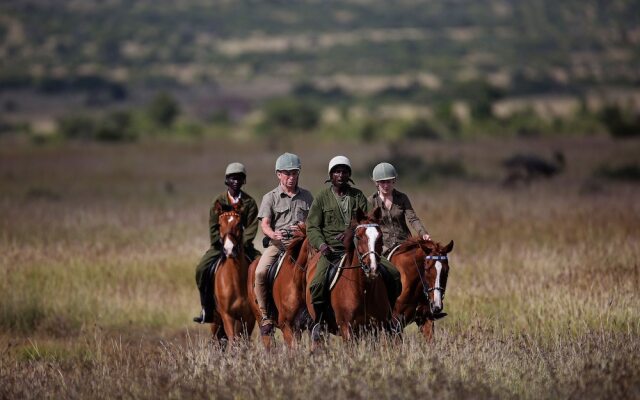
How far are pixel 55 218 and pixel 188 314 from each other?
32.4ft

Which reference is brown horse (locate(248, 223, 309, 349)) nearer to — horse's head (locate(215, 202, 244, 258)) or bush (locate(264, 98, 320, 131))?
horse's head (locate(215, 202, 244, 258))

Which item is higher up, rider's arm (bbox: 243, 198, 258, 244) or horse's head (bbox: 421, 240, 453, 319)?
rider's arm (bbox: 243, 198, 258, 244)

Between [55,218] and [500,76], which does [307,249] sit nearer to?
[55,218]

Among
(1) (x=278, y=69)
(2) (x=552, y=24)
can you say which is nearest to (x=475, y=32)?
(2) (x=552, y=24)

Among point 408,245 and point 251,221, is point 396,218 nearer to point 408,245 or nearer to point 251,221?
point 408,245

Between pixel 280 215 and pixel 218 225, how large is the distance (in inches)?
25.8

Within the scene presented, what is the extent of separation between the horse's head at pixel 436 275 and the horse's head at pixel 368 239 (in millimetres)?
1254

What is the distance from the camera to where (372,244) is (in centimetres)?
1216

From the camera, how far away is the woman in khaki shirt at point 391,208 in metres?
14.1

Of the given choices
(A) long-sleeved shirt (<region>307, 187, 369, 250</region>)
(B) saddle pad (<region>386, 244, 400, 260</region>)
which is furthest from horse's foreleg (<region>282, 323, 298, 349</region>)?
(B) saddle pad (<region>386, 244, 400, 260</region>)

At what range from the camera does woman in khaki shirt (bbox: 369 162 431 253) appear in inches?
554

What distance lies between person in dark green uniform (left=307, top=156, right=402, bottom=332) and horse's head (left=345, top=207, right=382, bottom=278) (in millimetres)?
380

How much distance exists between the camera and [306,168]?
48.0 m

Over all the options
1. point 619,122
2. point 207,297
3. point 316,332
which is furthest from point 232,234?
point 619,122
